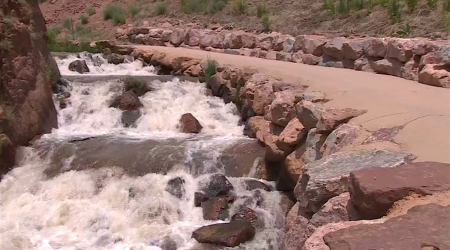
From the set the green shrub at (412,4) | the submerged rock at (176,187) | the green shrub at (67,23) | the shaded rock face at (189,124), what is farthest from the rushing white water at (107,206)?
the green shrub at (67,23)

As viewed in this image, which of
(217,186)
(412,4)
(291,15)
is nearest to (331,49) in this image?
(412,4)

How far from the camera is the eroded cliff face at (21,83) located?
702 cm

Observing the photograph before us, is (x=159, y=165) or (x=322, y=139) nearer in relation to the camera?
(x=322, y=139)

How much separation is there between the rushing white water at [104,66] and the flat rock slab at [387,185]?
954cm

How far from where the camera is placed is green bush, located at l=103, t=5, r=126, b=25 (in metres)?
18.3

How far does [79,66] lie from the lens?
11352 millimetres

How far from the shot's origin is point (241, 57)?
11.8 metres

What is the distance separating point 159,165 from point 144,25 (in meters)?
11.8

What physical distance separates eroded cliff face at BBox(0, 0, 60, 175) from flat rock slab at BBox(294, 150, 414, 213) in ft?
15.7

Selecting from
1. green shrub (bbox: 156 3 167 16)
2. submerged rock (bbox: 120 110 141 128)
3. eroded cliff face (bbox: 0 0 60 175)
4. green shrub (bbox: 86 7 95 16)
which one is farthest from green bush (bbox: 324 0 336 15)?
green shrub (bbox: 86 7 95 16)

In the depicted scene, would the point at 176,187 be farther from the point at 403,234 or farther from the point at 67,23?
the point at 67,23

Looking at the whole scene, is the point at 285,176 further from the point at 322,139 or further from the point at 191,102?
the point at 191,102

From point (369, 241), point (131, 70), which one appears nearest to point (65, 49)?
point (131, 70)

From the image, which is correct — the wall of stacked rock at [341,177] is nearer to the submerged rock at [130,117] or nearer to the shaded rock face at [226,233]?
the shaded rock face at [226,233]
